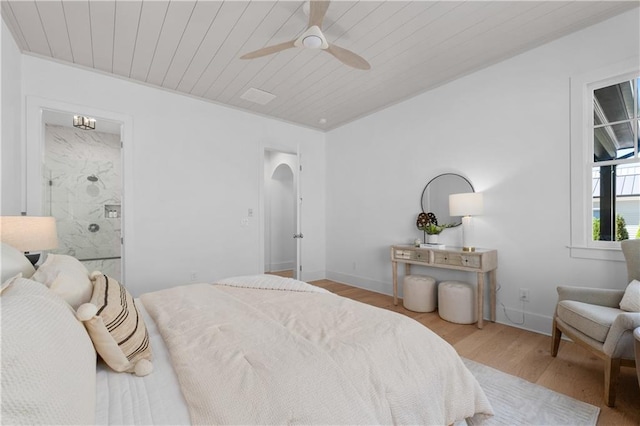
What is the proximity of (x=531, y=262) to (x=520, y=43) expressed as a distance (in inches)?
83.3

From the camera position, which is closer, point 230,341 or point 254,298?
point 230,341

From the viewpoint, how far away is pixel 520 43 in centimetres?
274

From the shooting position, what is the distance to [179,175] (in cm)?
367

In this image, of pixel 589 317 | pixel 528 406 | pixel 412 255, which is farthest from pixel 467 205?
pixel 528 406

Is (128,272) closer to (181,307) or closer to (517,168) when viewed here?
(181,307)

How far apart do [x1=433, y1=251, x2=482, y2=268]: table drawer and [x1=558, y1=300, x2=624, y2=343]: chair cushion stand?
2.62 feet

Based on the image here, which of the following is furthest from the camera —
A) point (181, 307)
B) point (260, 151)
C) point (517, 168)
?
point (260, 151)

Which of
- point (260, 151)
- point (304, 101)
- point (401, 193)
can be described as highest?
point (304, 101)

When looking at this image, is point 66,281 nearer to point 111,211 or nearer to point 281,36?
A: point 281,36

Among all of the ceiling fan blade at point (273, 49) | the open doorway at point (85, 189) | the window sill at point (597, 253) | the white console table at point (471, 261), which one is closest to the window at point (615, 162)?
the window sill at point (597, 253)

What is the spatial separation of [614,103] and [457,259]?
6.33ft

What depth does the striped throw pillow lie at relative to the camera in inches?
38.7

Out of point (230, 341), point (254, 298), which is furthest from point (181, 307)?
point (230, 341)

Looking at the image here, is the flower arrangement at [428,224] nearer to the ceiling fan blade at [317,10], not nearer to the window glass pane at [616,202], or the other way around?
the window glass pane at [616,202]
